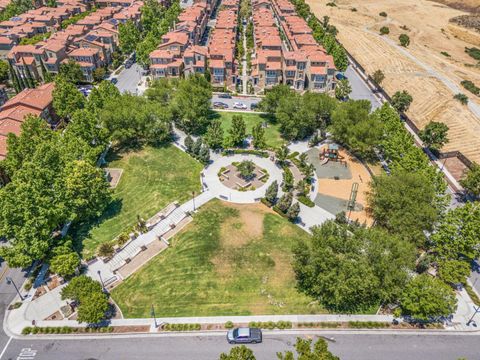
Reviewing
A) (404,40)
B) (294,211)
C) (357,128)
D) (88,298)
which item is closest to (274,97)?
(357,128)

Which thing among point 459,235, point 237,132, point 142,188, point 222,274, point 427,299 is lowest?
point 222,274

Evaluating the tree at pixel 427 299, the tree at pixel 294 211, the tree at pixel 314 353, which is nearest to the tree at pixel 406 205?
the tree at pixel 427 299

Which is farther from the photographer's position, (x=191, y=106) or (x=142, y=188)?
(x=191, y=106)

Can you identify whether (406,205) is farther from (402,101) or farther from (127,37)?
(127,37)

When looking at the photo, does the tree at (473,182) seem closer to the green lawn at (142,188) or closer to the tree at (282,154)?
the tree at (282,154)

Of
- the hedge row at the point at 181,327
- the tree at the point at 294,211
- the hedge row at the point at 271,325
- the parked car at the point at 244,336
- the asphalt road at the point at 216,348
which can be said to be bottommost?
the asphalt road at the point at 216,348

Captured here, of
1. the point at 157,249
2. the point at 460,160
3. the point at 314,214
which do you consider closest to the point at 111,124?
the point at 157,249
